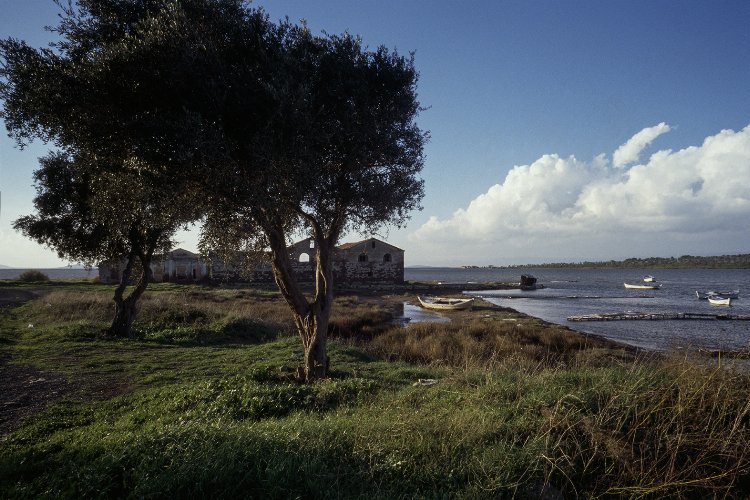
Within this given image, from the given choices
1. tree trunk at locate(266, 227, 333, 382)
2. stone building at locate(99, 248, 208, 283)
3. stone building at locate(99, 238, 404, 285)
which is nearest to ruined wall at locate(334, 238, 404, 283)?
stone building at locate(99, 238, 404, 285)

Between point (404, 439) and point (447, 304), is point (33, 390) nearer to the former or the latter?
point (404, 439)

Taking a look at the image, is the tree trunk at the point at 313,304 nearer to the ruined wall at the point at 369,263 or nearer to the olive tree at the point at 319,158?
the olive tree at the point at 319,158

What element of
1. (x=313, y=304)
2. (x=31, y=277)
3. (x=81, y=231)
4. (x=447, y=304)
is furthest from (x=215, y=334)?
(x=31, y=277)

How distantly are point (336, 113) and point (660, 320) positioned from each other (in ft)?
131

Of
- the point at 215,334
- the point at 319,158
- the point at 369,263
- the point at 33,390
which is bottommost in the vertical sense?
the point at 215,334

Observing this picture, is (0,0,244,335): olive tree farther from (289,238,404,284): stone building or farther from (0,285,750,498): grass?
(289,238,404,284): stone building

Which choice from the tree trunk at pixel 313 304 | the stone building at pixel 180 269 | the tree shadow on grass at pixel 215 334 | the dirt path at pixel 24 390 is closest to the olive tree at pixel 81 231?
the tree shadow on grass at pixel 215 334

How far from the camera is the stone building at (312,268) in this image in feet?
202

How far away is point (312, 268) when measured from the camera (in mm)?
61375

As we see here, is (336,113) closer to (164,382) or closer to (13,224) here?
(164,382)

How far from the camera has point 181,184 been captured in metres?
8.83

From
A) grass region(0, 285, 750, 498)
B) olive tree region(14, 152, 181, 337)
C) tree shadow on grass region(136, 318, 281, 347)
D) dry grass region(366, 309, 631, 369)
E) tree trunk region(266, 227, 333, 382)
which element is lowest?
dry grass region(366, 309, 631, 369)

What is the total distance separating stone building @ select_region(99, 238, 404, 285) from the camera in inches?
2426

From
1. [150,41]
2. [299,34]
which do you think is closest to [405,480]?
[150,41]
